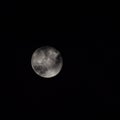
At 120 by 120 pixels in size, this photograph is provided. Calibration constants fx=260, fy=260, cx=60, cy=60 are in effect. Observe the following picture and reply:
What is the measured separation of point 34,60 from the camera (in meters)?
9.32

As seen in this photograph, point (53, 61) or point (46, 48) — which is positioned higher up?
point (46, 48)

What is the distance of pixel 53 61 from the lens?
9.22 meters

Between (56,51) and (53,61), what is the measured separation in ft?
1.87

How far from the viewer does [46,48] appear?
952cm

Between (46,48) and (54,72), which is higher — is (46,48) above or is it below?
above

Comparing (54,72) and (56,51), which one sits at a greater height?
(56,51)

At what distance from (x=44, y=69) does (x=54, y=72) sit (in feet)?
1.46

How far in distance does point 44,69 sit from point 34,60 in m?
0.49

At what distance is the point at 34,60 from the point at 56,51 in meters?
0.91

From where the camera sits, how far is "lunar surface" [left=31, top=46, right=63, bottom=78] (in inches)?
361

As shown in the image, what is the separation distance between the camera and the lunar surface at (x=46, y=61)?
916cm

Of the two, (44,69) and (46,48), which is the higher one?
(46,48)

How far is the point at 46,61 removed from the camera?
30.0 ft
